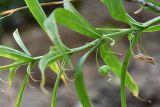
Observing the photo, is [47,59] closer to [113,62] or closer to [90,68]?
[113,62]

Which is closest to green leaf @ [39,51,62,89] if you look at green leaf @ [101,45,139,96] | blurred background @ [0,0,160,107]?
green leaf @ [101,45,139,96]

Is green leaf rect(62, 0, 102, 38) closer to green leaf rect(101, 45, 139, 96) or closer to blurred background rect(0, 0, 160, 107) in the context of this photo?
green leaf rect(101, 45, 139, 96)

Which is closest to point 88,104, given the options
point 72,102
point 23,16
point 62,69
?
point 62,69

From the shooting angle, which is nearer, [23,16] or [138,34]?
[138,34]

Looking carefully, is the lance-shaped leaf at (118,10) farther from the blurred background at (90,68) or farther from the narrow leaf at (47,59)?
the blurred background at (90,68)

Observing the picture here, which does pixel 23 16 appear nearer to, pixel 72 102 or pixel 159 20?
pixel 72 102

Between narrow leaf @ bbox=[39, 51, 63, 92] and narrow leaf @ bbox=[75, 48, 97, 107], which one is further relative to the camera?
narrow leaf @ bbox=[75, 48, 97, 107]

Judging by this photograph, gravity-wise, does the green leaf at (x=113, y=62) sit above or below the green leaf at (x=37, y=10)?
below

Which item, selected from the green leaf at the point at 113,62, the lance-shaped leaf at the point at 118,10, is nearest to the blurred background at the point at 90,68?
the green leaf at the point at 113,62
